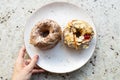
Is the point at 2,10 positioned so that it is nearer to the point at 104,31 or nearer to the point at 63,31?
the point at 63,31

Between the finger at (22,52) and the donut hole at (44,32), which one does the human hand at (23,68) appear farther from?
the donut hole at (44,32)

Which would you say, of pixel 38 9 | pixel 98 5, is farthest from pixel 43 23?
pixel 98 5

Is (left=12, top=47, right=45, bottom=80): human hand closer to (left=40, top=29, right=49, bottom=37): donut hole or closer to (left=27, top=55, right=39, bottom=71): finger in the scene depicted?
(left=27, top=55, right=39, bottom=71): finger

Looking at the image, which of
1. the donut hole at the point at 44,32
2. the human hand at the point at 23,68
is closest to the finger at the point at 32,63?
the human hand at the point at 23,68

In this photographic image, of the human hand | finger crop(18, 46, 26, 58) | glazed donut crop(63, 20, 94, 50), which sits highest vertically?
glazed donut crop(63, 20, 94, 50)

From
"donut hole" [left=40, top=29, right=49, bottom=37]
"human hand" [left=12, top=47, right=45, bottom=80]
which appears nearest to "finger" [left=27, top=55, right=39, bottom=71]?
"human hand" [left=12, top=47, right=45, bottom=80]

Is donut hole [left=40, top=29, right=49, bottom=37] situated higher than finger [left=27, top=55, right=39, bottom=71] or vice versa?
donut hole [left=40, top=29, right=49, bottom=37]
